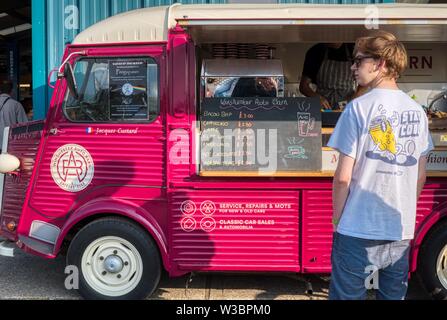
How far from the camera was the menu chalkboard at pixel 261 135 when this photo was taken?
3.50 meters

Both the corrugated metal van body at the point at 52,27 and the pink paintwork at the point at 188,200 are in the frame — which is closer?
the pink paintwork at the point at 188,200

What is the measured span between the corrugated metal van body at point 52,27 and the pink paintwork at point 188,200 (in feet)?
8.14

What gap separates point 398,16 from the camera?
3.11 m

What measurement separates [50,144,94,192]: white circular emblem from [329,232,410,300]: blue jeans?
6.85ft

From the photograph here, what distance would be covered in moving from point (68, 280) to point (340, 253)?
90.6 inches

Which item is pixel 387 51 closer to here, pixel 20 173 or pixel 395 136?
pixel 395 136

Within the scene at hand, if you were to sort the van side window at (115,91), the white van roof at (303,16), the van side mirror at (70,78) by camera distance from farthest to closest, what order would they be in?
the van side window at (115,91) → the van side mirror at (70,78) → the white van roof at (303,16)

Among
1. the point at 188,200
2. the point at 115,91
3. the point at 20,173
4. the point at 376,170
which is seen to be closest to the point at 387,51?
the point at 376,170

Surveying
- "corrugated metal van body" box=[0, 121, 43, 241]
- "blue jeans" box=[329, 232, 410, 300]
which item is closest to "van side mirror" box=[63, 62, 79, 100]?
"corrugated metal van body" box=[0, 121, 43, 241]

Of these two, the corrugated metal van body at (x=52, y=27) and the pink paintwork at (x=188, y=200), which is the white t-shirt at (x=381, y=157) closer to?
the pink paintwork at (x=188, y=200)

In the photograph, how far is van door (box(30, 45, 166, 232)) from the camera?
3553 millimetres

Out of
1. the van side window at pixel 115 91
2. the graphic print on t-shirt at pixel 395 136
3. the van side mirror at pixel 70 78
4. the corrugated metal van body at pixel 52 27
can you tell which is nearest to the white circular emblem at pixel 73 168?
the van side window at pixel 115 91

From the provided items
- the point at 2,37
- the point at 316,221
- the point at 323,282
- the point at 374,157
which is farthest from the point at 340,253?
the point at 2,37

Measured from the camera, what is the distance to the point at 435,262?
136 inches
